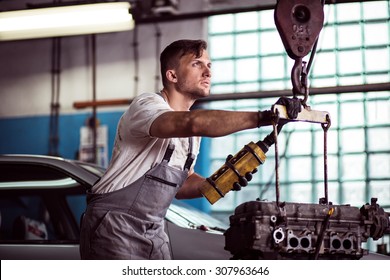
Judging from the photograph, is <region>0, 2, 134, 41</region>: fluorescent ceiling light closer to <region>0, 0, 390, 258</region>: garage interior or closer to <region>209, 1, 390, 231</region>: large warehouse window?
<region>0, 0, 390, 258</region>: garage interior

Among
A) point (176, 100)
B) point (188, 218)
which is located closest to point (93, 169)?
point (188, 218)

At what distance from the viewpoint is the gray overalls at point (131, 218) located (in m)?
2.40

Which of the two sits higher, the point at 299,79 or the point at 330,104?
the point at 299,79

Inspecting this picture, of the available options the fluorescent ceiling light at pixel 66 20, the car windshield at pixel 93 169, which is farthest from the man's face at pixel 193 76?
the fluorescent ceiling light at pixel 66 20

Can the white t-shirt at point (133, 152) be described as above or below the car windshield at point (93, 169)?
above

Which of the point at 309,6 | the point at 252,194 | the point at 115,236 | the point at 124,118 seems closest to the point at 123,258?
the point at 115,236

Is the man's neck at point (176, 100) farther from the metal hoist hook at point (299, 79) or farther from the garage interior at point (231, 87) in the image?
the garage interior at point (231, 87)

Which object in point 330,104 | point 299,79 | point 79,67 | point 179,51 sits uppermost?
point 79,67

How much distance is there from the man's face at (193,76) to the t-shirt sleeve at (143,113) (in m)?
0.17

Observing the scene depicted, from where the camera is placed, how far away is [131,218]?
2.43 m

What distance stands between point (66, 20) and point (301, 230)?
4261mm

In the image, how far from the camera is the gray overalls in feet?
7.88

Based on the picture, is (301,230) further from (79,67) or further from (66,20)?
(79,67)
